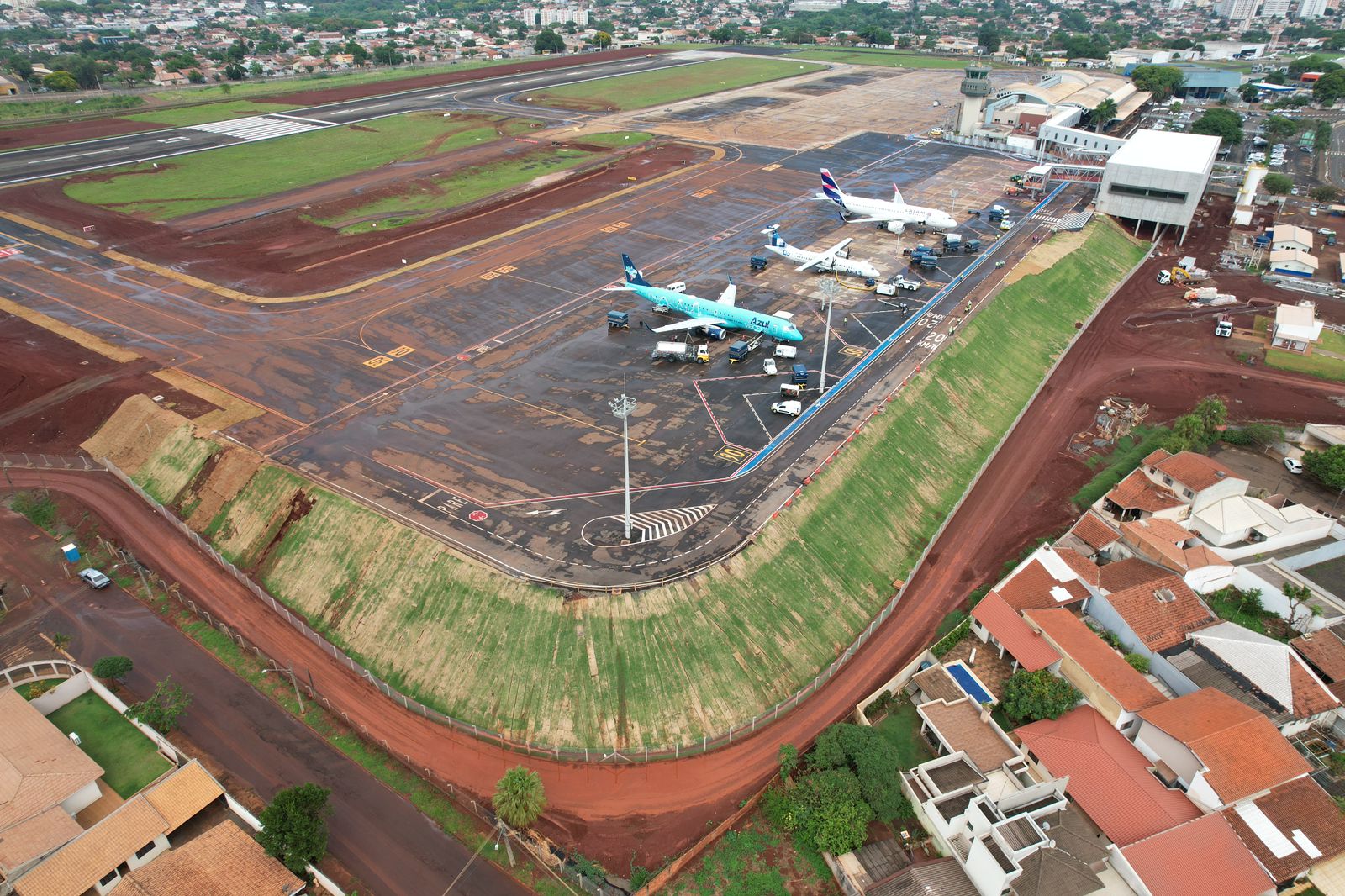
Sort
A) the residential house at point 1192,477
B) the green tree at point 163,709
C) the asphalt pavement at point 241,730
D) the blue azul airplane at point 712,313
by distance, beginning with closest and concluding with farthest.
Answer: the asphalt pavement at point 241,730 → the green tree at point 163,709 → the residential house at point 1192,477 → the blue azul airplane at point 712,313

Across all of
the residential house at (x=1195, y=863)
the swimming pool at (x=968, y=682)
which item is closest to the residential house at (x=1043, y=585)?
the swimming pool at (x=968, y=682)

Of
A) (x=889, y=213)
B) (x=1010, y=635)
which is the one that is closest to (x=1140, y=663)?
(x=1010, y=635)

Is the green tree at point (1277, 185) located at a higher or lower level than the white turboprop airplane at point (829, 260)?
higher

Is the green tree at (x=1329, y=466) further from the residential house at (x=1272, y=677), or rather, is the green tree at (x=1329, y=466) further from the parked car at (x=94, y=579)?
the parked car at (x=94, y=579)

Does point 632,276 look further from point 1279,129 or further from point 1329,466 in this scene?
point 1279,129

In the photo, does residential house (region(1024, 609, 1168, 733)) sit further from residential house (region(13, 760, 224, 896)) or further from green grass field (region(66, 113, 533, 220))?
green grass field (region(66, 113, 533, 220))

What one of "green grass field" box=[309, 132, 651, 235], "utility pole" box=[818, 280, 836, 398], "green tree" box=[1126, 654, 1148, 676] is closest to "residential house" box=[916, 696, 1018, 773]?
"green tree" box=[1126, 654, 1148, 676]
